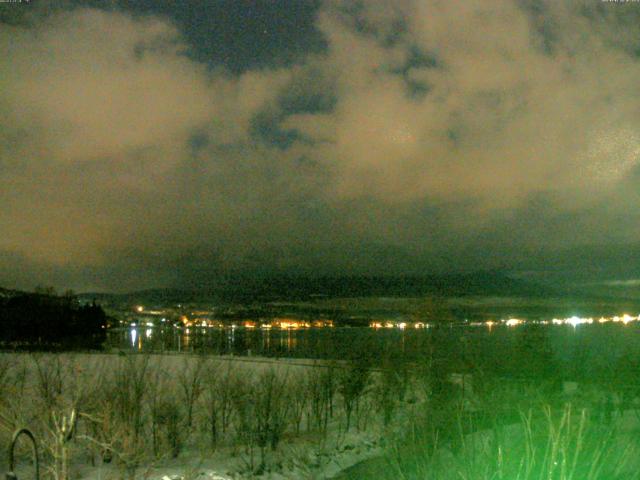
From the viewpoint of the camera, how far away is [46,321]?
9906 centimetres

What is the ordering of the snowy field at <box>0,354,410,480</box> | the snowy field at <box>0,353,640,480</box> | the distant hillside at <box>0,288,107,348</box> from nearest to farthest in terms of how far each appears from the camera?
the snowy field at <box>0,353,640,480</box>
the snowy field at <box>0,354,410,480</box>
the distant hillside at <box>0,288,107,348</box>

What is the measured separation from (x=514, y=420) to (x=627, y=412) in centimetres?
497

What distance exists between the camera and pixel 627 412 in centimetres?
1844

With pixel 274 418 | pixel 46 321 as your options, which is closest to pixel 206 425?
pixel 274 418

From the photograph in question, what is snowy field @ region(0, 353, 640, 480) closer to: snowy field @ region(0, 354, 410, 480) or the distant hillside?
snowy field @ region(0, 354, 410, 480)

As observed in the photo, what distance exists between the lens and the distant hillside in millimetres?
94500

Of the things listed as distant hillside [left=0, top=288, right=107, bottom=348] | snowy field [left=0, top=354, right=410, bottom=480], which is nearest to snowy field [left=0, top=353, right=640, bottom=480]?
snowy field [left=0, top=354, right=410, bottom=480]

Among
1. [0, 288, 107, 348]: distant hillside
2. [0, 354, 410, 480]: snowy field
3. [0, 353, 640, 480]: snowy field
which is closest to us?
[0, 353, 640, 480]: snowy field

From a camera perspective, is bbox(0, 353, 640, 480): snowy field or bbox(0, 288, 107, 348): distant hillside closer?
bbox(0, 353, 640, 480): snowy field

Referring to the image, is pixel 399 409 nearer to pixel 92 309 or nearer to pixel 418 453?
pixel 418 453

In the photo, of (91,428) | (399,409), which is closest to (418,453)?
(91,428)

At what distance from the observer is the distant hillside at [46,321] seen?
9450 centimetres

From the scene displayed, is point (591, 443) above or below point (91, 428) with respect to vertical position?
Result: above

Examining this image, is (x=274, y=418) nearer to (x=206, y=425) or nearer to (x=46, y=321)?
(x=206, y=425)
